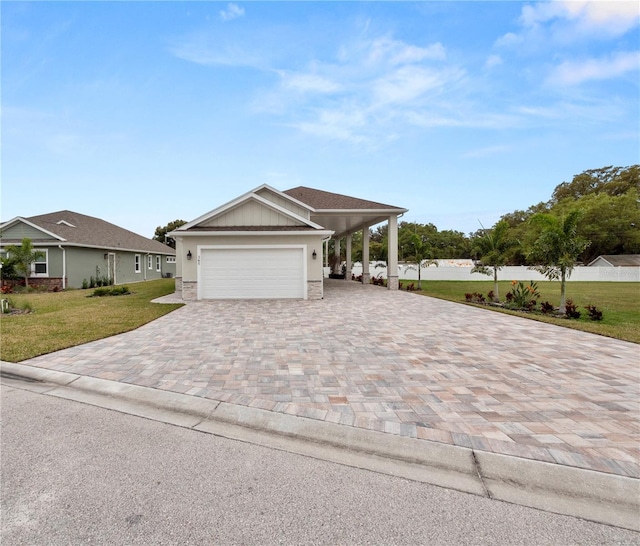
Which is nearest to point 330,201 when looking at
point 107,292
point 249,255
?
point 249,255

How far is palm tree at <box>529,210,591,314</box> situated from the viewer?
9625mm

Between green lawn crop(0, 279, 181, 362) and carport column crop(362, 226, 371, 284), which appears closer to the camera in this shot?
green lawn crop(0, 279, 181, 362)

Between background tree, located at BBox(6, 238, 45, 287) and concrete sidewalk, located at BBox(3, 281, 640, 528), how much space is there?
13.8 metres

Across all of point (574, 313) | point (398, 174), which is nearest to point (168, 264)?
point (398, 174)

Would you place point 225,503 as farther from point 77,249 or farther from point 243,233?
point 77,249

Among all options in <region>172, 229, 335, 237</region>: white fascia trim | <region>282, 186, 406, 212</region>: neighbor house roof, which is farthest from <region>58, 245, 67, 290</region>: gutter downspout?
<region>282, 186, 406, 212</region>: neighbor house roof

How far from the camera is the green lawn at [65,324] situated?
19.4 ft

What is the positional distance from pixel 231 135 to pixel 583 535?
714 inches

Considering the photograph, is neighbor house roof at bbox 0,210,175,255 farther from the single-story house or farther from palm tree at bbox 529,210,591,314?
palm tree at bbox 529,210,591,314

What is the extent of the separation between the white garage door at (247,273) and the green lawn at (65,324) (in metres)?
2.00

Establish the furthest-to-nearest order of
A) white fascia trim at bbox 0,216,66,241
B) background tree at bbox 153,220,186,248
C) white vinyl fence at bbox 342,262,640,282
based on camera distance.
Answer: background tree at bbox 153,220,186,248
white vinyl fence at bbox 342,262,640,282
white fascia trim at bbox 0,216,66,241

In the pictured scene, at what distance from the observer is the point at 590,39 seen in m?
10.2

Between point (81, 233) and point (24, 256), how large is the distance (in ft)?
14.1

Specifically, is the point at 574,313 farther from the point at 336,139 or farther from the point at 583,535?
the point at 336,139
